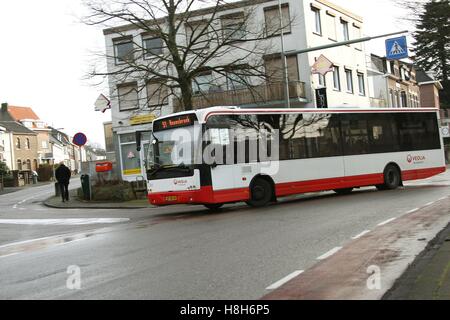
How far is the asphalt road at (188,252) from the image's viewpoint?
653 centimetres

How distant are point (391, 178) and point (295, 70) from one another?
16210 mm

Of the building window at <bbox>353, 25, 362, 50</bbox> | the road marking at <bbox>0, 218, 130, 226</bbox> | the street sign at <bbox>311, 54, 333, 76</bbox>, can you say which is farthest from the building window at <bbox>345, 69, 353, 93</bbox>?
the road marking at <bbox>0, 218, 130, 226</bbox>

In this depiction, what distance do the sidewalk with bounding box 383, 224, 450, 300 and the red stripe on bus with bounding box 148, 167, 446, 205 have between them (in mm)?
8395

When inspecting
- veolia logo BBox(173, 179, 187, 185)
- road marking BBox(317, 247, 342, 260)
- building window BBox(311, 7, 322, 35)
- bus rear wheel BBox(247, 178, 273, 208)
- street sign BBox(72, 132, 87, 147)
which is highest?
building window BBox(311, 7, 322, 35)

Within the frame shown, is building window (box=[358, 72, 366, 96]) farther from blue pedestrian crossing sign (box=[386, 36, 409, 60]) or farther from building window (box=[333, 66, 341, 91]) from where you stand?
blue pedestrian crossing sign (box=[386, 36, 409, 60])

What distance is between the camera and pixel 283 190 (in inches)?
703

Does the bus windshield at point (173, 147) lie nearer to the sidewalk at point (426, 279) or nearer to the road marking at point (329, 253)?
the road marking at point (329, 253)

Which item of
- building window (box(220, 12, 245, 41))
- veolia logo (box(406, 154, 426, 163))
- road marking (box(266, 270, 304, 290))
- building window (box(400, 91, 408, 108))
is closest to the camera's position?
road marking (box(266, 270, 304, 290))

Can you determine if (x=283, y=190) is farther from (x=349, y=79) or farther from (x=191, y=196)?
(x=349, y=79)

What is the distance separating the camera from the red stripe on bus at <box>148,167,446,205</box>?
1595 cm
